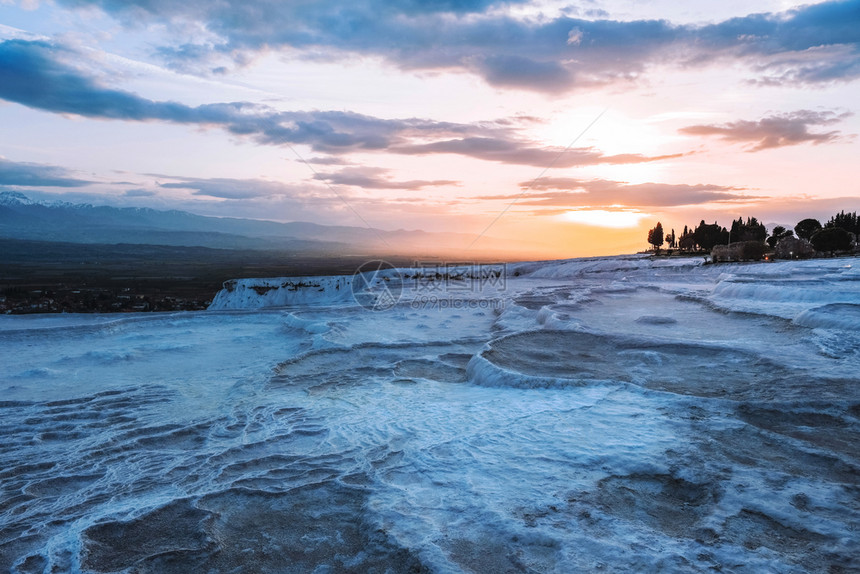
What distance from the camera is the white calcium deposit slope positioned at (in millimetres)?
3908

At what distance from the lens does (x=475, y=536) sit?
13.2 ft

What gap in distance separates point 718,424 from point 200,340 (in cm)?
1175

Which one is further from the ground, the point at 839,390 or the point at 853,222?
the point at 853,222

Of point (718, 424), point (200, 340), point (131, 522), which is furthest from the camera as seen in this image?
point (200, 340)

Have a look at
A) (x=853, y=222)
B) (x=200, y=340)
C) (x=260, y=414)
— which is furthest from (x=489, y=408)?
(x=853, y=222)

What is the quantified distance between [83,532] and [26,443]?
3037 mm

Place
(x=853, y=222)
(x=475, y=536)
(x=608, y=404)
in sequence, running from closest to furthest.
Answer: (x=475, y=536), (x=608, y=404), (x=853, y=222)

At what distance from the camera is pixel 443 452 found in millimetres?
5613

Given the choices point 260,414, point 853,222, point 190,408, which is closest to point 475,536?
point 260,414

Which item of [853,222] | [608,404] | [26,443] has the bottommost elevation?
[26,443]

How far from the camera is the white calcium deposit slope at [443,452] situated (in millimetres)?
3908

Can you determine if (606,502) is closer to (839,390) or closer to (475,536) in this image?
(475,536)

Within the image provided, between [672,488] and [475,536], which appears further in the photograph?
[672,488]

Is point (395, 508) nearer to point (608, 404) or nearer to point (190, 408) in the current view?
point (608, 404)
